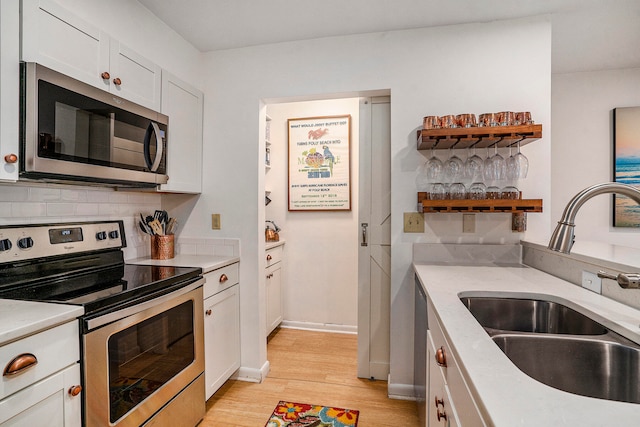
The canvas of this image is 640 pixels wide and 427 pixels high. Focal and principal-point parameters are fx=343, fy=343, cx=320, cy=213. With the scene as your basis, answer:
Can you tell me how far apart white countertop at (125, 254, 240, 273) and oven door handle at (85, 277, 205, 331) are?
0.15 metres

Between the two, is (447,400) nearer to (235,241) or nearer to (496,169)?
(496,169)

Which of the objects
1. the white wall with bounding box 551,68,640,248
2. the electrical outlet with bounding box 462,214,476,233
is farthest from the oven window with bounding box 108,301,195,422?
the white wall with bounding box 551,68,640,248

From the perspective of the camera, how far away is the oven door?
121 centimetres

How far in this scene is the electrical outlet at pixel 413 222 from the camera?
7.01ft

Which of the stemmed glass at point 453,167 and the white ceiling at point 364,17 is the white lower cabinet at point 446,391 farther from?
the white ceiling at point 364,17

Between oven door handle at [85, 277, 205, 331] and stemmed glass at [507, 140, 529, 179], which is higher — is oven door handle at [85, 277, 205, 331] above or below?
below

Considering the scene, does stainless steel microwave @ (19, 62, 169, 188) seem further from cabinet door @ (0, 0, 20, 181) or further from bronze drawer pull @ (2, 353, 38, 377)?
bronze drawer pull @ (2, 353, 38, 377)

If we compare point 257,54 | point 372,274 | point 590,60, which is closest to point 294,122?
point 257,54

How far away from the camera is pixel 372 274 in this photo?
233 cm

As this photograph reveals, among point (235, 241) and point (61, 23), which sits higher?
point (61, 23)

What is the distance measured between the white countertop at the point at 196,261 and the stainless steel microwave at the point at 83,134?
49 cm

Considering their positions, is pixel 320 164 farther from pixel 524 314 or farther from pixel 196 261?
pixel 524 314

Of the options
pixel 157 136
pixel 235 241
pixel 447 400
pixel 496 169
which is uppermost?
pixel 157 136

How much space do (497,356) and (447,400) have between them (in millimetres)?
310
